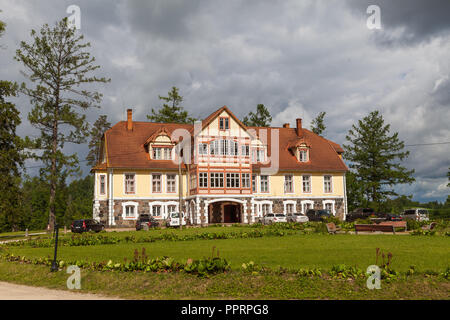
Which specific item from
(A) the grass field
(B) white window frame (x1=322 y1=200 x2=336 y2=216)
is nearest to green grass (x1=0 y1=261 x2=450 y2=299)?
(A) the grass field

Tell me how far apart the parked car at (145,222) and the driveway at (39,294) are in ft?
85.0

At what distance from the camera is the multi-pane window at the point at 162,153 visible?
48250 mm

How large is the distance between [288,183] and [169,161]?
1374cm

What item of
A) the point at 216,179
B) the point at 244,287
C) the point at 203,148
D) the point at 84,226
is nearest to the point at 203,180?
the point at 216,179

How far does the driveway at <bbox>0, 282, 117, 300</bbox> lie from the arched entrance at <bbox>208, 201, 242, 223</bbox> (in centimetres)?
3557

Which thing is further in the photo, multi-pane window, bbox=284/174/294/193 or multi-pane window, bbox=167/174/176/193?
multi-pane window, bbox=284/174/294/193

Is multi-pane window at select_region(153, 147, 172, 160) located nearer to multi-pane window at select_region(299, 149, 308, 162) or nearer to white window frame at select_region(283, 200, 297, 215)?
white window frame at select_region(283, 200, 297, 215)

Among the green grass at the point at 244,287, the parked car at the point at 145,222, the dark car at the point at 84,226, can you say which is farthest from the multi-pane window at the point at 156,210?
the green grass at the point at 244,287

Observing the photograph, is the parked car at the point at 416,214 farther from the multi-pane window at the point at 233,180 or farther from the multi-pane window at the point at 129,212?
the multi-pane window at the point at 129,212

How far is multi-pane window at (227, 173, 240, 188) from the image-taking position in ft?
154

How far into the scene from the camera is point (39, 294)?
10.9 m
